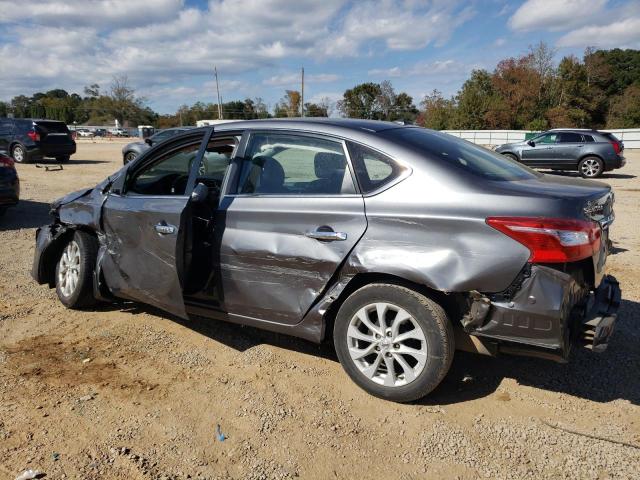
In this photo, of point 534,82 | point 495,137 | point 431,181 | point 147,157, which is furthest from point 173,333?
point 534,82

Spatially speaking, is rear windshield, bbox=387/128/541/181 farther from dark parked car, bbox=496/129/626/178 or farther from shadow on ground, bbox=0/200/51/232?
dark parked car, bbox=496/129/626/178

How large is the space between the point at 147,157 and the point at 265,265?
1621 mm

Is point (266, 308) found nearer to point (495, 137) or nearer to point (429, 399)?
point (429, 399)

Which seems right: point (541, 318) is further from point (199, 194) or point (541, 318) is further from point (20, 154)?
point (20, 154)

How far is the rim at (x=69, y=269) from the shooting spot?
15.2 feet

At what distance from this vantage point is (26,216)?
937cm

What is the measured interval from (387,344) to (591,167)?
15.8 m

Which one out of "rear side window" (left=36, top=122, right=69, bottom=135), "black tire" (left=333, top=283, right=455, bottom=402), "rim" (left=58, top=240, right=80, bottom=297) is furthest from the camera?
"rear side window" (left=36, top=122, right=69, bottom=135)

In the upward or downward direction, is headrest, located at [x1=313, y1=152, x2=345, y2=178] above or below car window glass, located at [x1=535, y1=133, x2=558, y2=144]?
below

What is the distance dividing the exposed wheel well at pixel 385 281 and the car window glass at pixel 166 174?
5.55 ft

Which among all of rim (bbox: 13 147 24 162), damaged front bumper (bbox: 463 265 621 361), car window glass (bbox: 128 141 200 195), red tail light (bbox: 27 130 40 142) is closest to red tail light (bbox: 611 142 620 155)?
damaged front bumper (bbox: 463 265 621 361)

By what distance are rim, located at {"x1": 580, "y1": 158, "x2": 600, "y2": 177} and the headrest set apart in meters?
15.4

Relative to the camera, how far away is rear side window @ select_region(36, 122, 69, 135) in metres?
19.1

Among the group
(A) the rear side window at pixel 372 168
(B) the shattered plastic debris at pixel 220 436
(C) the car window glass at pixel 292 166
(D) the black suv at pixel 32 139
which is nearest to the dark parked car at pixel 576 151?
(C) the car window glass at pixel 292 166
